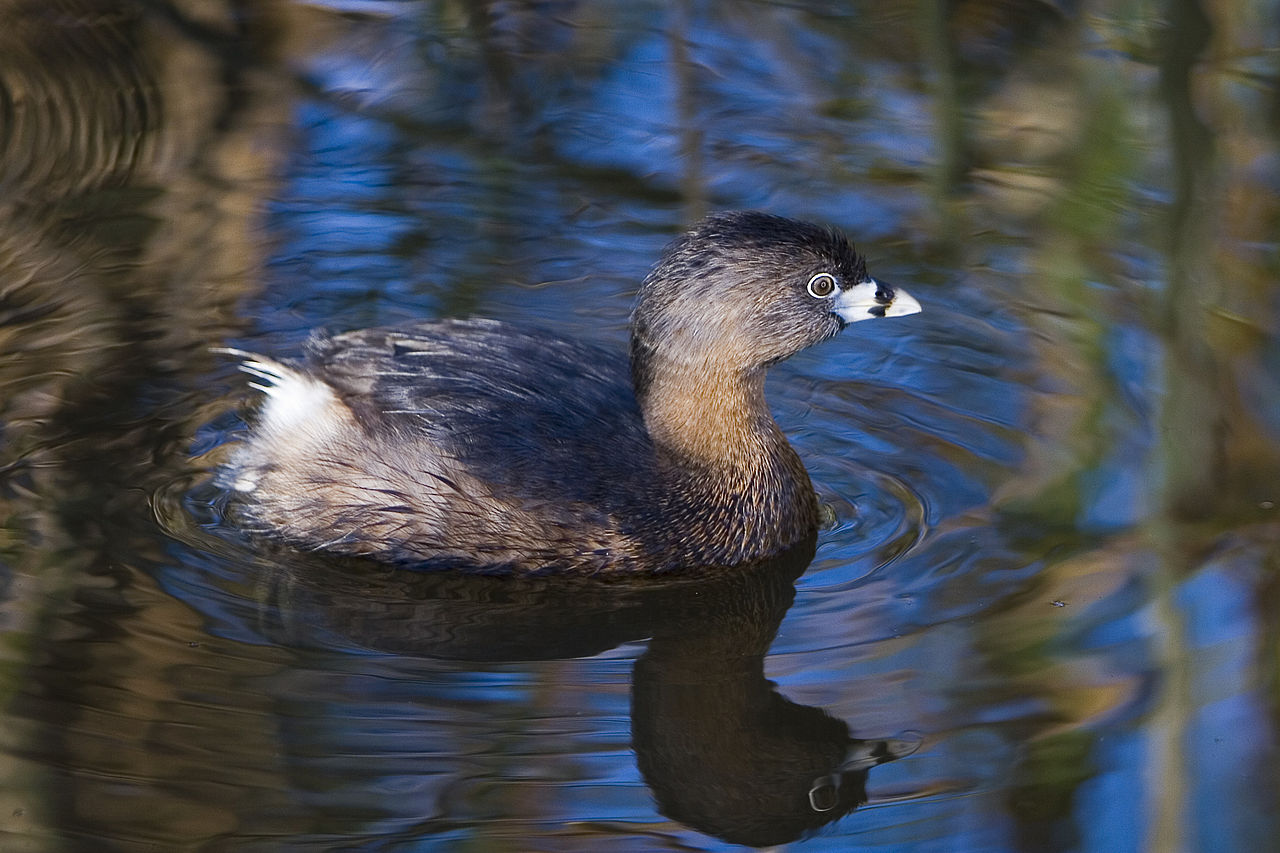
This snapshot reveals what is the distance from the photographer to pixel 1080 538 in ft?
16.9

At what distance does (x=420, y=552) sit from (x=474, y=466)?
11.9 inches

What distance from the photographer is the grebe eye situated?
543cm

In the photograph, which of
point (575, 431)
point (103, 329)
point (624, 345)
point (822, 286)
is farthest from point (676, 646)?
point (103, 329)

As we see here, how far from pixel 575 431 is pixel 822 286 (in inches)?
35.7

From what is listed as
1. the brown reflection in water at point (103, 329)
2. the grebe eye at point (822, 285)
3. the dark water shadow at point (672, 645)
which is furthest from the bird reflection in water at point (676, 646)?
the grebe eye at point (822, 285)

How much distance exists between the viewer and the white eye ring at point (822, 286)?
5430 millimetres

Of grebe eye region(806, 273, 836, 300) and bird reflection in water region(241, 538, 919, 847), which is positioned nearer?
bird reflection in water region(241, 538, 919, 847)

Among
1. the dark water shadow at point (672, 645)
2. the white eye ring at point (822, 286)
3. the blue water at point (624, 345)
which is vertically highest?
the white eye ring at point (822, 286)

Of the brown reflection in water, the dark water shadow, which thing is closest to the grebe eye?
the dark water shadow

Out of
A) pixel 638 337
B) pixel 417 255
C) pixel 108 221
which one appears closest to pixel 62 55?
pixel 108 221

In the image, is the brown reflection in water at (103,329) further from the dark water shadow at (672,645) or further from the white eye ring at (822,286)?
the white eye ring at (822,286)

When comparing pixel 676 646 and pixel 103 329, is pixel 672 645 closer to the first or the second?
pixel 676 646

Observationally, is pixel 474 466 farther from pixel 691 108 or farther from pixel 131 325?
pixel 691 108

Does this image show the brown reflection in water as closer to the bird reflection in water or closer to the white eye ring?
the bird reflection in water
